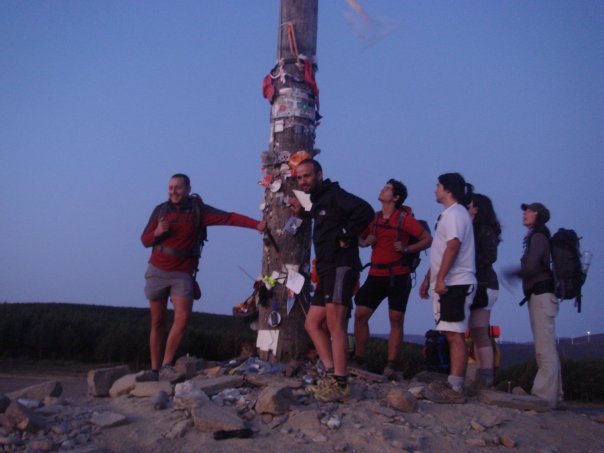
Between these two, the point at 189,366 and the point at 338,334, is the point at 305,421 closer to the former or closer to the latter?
the point at 338,334

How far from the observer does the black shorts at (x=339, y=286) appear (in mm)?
4480

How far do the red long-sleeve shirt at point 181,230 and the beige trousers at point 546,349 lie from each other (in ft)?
9.39

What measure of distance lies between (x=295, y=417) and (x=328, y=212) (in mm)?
1686

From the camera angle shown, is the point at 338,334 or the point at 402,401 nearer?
the point at 402,401

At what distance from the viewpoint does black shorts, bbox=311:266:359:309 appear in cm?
448

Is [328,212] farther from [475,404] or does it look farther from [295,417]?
[475,404]

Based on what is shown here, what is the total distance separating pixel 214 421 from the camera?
361 cm

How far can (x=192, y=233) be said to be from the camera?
5.76 meters

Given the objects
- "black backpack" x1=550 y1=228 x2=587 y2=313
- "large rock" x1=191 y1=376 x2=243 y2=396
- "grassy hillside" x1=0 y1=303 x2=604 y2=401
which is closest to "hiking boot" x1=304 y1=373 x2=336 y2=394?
"large rock" x1=191 y1=376 x2=243 y2=396

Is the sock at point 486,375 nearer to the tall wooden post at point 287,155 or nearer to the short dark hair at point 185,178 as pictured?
the tall wooden post at point 287,155

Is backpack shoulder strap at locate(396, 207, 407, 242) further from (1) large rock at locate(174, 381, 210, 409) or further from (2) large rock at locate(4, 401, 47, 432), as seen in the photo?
(2) large rock at locate(4, 401, 47, 432)

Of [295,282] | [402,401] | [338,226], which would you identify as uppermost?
[338,226]

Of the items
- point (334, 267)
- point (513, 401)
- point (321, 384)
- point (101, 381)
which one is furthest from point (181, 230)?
point (513, 401)

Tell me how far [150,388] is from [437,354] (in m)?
3.17
